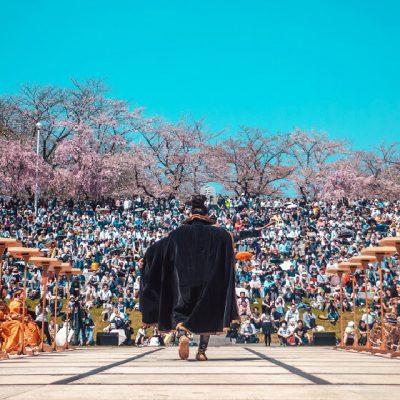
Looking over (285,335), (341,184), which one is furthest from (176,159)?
(285,335)

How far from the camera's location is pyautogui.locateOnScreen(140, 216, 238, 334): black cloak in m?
7.28

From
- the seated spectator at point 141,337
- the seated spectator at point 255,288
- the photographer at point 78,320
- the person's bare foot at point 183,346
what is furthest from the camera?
the seated spectator at point 255,288

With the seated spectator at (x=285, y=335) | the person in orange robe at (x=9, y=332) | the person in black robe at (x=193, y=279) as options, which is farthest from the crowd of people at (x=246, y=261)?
the person in black robe at (x=193, y=279)

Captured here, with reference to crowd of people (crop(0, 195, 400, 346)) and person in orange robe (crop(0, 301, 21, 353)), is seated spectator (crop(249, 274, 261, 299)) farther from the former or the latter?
person in orange robe (crop(0, 301, 21, 353))

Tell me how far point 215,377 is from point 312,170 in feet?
180

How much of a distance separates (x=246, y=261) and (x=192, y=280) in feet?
70.3

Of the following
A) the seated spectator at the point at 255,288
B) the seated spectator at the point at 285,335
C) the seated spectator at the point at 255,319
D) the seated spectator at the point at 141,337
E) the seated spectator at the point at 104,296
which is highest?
the seated spectator at the point at 255,288

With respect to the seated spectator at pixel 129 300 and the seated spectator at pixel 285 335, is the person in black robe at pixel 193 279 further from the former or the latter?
the seated spectator at pixel 129 300

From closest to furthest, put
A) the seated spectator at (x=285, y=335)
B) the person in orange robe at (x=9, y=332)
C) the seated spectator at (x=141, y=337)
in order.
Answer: the person in orange robe at (x=9, y=332), the seated spectator at (x=285, y=335), the seated spectator at (x=141, y=337)

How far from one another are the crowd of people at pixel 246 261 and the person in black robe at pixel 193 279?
16.4 feet

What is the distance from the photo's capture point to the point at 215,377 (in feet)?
14.1

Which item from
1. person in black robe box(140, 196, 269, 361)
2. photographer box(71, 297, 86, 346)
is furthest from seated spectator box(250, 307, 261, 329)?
person in black robe box(140, 196, 269, 361)

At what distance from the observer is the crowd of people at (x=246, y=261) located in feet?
66.3

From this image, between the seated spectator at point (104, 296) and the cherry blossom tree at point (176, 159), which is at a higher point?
the cherry blossom tree at point (176, 159)
